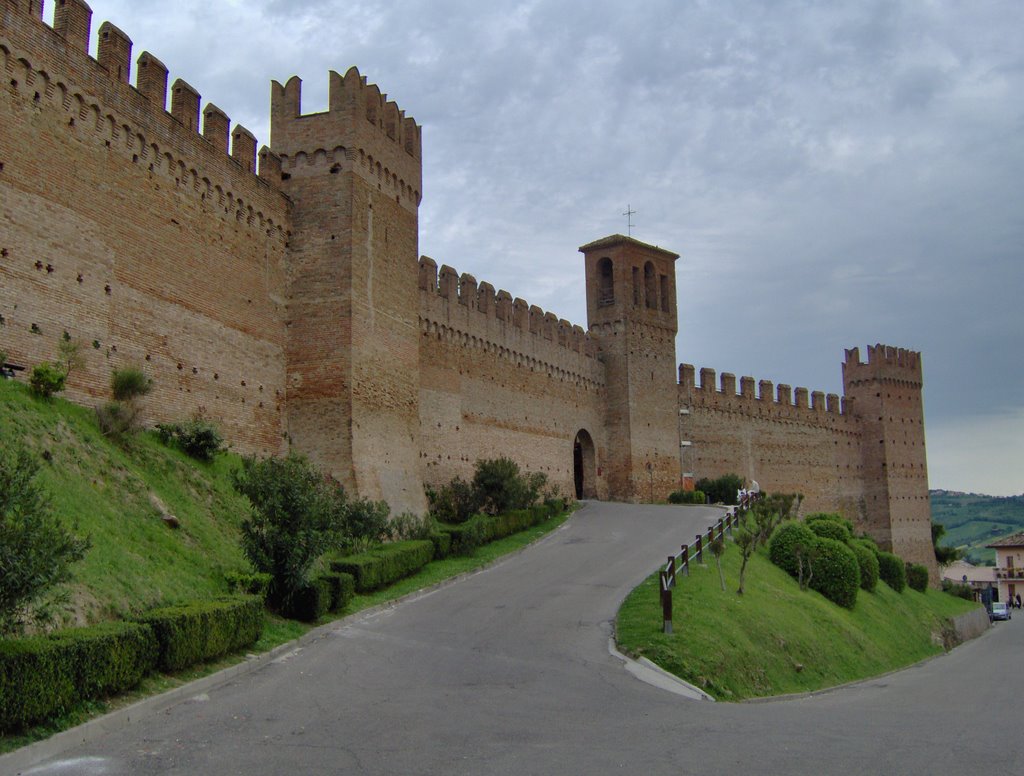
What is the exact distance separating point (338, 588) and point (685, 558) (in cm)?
772

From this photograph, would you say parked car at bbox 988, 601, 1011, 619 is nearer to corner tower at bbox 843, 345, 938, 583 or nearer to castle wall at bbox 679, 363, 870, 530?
corner tower at bbox 843, 345, 938, 583

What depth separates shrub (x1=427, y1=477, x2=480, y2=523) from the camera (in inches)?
1059

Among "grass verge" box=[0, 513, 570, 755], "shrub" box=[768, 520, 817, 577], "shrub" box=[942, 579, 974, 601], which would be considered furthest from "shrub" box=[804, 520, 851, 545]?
"shrub" box=[942, 579, 974, 601]

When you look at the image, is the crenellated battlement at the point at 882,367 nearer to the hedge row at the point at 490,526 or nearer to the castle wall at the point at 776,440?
the castle wall at the point at 776,440

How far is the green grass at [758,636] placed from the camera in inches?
599

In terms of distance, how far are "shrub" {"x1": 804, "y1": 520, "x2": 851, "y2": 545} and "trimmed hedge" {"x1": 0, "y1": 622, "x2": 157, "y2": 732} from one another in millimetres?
23238

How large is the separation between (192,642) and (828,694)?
33.2 ft

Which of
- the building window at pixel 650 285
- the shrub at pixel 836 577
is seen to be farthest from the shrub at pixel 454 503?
the building window at pixel 650 285

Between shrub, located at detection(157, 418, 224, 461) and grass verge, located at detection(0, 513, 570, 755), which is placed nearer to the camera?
grass verge, located at detection(0, 513, 570, 755)

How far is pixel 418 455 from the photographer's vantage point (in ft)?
80.7

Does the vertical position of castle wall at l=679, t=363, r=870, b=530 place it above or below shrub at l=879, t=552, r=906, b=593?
above

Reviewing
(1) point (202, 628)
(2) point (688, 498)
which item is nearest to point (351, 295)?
(1) point (202, 628)

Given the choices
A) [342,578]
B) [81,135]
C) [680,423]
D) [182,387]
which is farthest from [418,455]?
[680,423]

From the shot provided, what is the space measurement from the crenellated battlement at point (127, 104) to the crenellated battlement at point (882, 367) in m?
37.2
